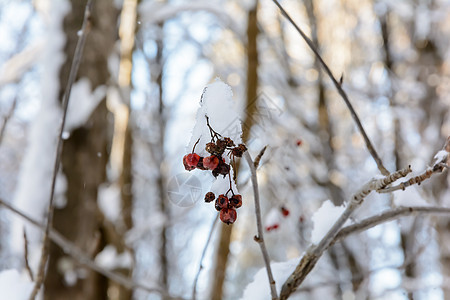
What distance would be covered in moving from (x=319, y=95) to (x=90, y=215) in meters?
1.82

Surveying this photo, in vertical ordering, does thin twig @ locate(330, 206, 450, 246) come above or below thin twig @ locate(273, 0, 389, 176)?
below

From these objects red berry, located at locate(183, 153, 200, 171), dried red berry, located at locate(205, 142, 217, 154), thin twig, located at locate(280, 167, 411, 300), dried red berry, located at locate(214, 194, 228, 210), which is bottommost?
thin twig, located at locate(280, 167, 411, 300)

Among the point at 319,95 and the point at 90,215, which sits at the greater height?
the point at 319,95

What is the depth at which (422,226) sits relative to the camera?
7.93 ft

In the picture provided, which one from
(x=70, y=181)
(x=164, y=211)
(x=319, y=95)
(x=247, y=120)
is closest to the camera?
(x=247, y=120)

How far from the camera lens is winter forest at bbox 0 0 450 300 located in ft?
2.14

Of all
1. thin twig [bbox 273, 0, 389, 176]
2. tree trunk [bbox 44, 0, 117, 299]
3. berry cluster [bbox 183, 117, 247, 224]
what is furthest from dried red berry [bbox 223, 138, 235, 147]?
tree trunk [bbox 44, 0, 117, 299]

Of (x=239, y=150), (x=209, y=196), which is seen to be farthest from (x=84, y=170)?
(x=239, y=150)

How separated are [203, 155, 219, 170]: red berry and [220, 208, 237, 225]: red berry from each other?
0.29ft

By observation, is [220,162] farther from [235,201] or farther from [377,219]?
[377,219]

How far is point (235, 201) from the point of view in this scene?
1.98 ft

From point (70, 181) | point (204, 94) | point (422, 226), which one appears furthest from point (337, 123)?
point (204, 94)

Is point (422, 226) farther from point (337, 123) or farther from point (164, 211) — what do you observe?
point (164, 211)

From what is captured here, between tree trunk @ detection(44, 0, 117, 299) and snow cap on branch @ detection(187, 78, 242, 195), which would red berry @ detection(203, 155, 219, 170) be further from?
tree trunk @ detection(44, 0, 117, 299)
